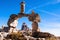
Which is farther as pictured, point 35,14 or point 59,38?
point 35,14

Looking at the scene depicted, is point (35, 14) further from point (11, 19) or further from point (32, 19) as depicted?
point (11, 19)

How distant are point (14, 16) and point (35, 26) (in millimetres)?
6253

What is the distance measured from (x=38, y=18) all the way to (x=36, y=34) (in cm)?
424

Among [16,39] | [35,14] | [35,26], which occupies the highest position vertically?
[35,14]

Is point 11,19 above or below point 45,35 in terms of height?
above

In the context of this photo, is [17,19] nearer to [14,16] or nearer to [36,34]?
[14,16]

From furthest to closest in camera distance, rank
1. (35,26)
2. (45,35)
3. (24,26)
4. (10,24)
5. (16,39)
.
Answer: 1. (24,26)
2. (10,24)
3. (35,26)
4. (45,35)
5. (16,39)

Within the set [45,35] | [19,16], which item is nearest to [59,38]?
[45,35]

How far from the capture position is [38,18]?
147 ft

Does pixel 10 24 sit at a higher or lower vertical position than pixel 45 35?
higher

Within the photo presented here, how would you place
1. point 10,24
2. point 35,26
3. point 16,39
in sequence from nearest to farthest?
point 16,39
point 35,26
point 10,24

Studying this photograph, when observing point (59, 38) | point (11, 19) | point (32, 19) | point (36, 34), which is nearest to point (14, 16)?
point (11, 19)

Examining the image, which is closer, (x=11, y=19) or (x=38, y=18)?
(x=38, y=18)

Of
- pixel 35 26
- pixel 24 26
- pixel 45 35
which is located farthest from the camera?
pixel 24 26
